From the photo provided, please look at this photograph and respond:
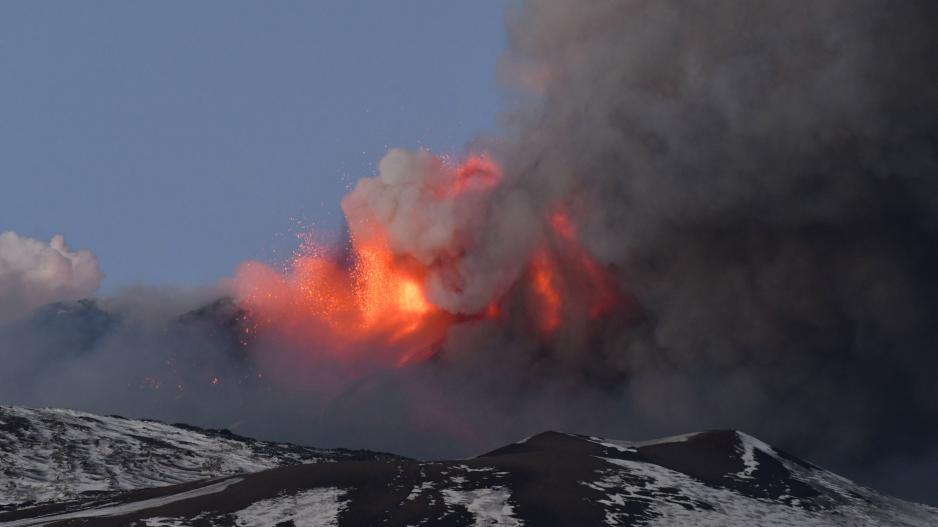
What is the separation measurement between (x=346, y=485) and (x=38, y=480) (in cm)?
5783

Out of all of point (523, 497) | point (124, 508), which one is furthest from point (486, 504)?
point (124, 508)

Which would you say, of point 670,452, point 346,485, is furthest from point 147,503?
point 670,452

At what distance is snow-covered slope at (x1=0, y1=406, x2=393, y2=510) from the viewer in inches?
5123

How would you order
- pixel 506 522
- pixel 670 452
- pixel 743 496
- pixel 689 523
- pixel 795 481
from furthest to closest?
pixel 670 452 < pixel 795 481 < pixel 743 496 < pixel 689 523 < pixel 506 522

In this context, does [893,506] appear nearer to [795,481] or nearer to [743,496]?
[795,481]

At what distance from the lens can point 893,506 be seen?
117m

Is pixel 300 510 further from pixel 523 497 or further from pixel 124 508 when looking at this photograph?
pixel 523 497

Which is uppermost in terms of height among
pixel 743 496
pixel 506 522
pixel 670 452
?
pixel 670 452

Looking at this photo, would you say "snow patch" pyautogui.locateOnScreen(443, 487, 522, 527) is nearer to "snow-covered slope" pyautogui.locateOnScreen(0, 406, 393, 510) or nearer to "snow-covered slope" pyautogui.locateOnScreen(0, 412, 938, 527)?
"snow-covered slope" pyautogui.locateOnScreen(0, 412, 938, 527)

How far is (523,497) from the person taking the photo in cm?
8950

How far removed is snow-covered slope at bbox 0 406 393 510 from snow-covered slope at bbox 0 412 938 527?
91.0ft

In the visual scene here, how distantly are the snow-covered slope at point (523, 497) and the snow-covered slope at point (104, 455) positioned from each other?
2772cm

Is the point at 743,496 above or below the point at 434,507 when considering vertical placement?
above

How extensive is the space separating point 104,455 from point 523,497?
81.0 metres
